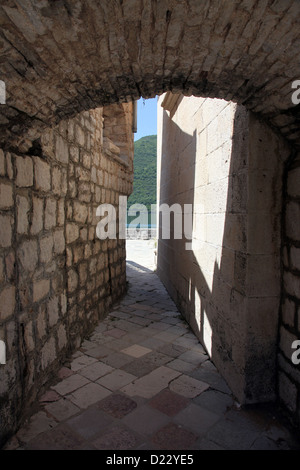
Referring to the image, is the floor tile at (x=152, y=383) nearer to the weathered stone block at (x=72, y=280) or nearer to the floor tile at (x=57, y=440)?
the floor tile at (x=57, y=440)

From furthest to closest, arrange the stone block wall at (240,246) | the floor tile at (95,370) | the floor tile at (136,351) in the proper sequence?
the floor tile at (136,351)
the floor tile at (95,370)
the stone block wall at (240,246)

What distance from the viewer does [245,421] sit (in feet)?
6.85

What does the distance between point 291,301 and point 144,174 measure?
34893 millimetres

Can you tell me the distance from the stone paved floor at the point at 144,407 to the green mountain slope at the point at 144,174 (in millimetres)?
26956

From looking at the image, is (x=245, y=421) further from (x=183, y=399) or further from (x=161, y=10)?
(x=161, y=10)

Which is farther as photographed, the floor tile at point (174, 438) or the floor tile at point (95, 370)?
the floor tile at point (95, 370)

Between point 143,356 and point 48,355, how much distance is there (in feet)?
3.39

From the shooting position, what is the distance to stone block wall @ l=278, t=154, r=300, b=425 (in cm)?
204

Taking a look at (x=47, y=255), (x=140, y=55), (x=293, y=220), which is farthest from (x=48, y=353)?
(x=140, y=55)

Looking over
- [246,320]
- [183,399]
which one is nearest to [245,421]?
[183,399]

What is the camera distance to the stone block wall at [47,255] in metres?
1.93

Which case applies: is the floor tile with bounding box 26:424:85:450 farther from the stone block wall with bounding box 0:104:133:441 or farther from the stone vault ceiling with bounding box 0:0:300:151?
the stone vault ceiling with bounding box 0:0:300:151

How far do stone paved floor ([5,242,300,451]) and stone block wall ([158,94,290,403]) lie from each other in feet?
0.74

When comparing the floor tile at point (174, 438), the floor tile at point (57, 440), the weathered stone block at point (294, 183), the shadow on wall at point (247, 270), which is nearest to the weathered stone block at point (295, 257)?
the shadow on wall at point (247, 270)
